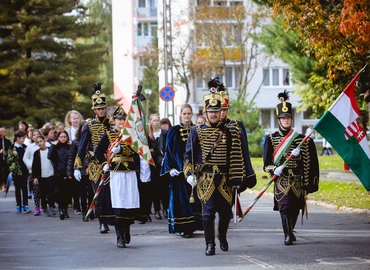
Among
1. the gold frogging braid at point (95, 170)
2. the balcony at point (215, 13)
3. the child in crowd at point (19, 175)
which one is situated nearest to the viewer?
the gold frogging braid at point (95, 170)

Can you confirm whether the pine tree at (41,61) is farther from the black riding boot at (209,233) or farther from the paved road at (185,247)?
the black riding boot at (209,233)

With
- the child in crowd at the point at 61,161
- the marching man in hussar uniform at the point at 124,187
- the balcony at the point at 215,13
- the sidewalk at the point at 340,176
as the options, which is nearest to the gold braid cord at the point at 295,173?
the marching man in hussar uniform at the point at 124,187

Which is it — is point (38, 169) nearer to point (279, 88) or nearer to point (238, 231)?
point (238, 231)

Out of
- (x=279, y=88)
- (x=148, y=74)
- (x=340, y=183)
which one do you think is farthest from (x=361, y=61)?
(x=148, y=74)

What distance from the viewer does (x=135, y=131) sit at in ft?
41.8

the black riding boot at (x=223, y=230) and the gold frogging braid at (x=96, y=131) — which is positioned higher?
the gold frogging braid at (x=96, y=131)

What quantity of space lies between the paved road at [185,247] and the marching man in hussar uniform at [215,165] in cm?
58

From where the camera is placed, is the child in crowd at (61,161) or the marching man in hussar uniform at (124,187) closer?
the marching man in hussar uniform at (124,187)

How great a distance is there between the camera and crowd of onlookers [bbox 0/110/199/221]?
18172 millimetres

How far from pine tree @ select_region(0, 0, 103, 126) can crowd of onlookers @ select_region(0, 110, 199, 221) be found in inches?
1097

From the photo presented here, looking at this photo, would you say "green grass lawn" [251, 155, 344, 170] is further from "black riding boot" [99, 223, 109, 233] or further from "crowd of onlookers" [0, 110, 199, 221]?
"black riding boot" [99, 223, 109, 233]

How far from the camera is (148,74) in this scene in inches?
3054

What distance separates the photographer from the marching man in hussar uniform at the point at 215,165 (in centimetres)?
1170

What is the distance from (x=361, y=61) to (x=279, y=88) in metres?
51.6
